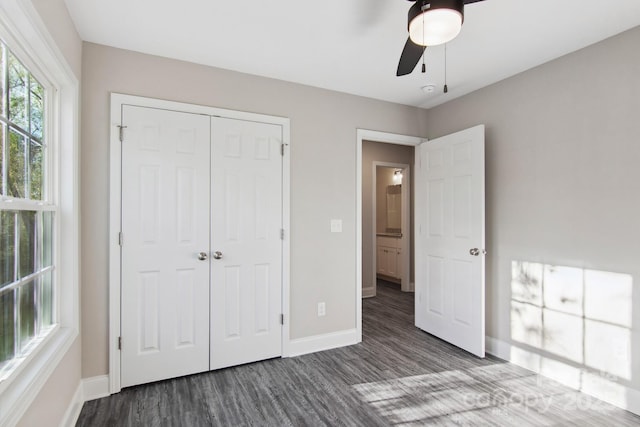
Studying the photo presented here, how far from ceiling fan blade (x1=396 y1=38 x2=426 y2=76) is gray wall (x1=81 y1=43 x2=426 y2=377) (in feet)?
4.11

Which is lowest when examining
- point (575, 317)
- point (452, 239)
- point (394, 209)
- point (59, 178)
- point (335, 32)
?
point (575, 317)

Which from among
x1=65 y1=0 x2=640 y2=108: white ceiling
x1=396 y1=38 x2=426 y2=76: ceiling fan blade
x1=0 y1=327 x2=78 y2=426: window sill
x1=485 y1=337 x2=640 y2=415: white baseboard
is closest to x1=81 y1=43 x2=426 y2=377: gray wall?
x1=65 y1=0 x2=640 y2=108: white ceiling

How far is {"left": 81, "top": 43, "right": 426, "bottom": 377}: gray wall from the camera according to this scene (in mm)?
2385

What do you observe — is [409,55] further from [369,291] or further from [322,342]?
[369,291]

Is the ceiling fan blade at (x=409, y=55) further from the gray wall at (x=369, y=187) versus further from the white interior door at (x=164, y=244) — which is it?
the gray wall at (x=369, y=187)

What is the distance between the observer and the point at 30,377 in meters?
1.40

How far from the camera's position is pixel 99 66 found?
2.42m

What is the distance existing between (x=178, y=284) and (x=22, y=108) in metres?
1.53

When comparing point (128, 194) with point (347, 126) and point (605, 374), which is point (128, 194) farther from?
point (605, 374)

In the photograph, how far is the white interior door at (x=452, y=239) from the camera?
3053 millimetres

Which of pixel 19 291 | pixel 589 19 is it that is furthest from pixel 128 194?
pixel 589 19

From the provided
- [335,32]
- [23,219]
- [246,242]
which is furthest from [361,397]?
[335,32]

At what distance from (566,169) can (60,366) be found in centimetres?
361

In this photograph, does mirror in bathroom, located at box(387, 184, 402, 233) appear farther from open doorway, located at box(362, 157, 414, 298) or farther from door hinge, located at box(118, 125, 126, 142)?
door hinge, located at box(118, 125, 126, 142)
